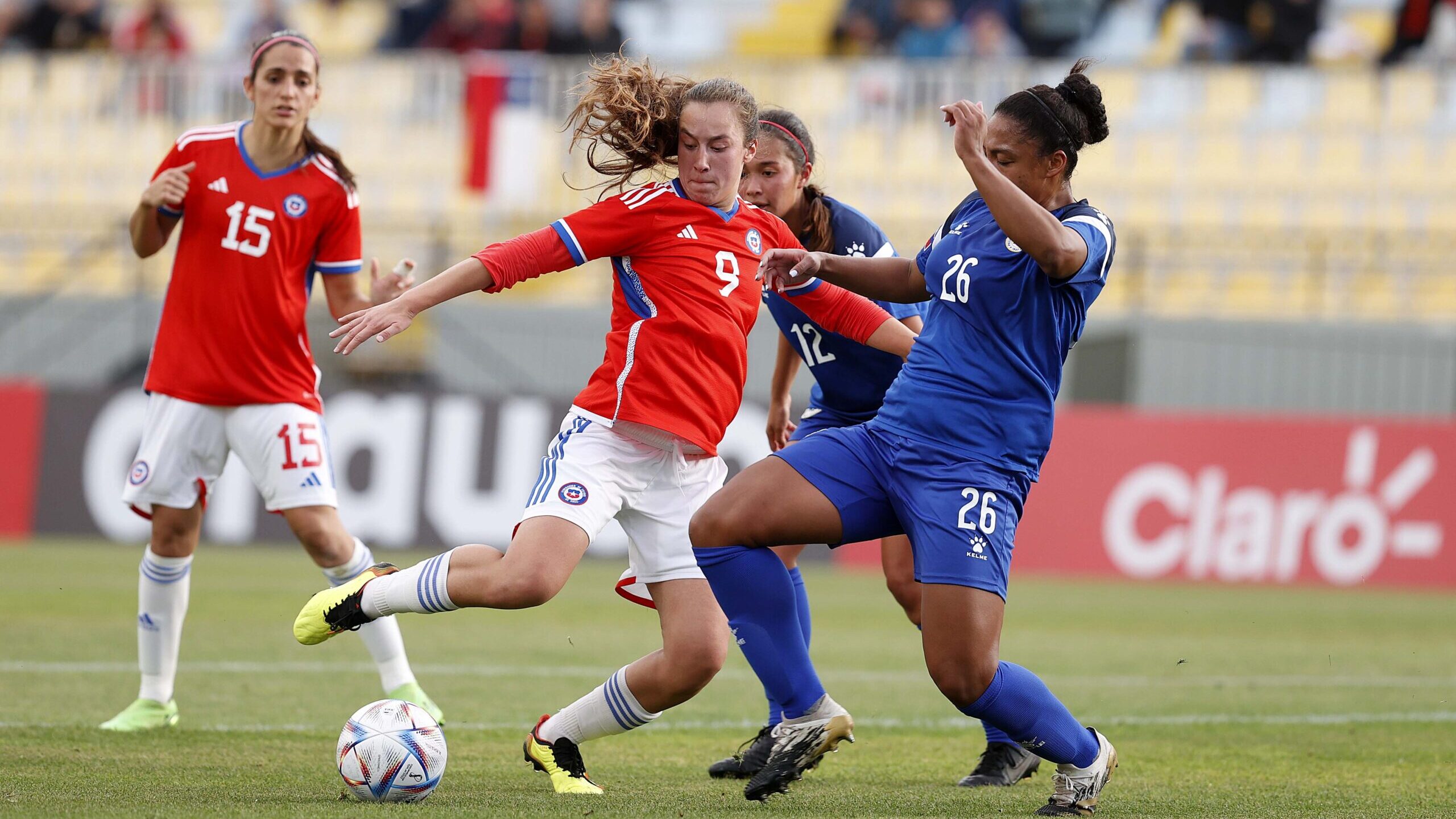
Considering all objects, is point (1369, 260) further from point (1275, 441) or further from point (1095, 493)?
point (1095, 493)

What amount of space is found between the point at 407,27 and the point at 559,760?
15838mm

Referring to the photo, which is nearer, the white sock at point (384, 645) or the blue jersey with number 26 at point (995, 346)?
the blue jersey with number 26 at point (995, 346)

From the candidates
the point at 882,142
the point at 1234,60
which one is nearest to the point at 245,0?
the point at 882,142

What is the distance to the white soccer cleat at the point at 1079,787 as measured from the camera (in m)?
5.05

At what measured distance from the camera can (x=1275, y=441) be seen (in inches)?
567

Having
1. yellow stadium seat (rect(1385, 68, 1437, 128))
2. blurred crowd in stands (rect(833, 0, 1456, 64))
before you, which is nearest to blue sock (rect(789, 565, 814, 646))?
blurred crowd in stands (rect(833, 0, 1456, 64))

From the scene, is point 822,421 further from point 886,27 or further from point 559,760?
point 886,27

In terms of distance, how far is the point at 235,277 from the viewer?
646 cm

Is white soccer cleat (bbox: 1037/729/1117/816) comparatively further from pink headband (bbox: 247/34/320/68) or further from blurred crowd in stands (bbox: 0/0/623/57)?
blurred crowd in stands (bbox: 0/0/623/57)

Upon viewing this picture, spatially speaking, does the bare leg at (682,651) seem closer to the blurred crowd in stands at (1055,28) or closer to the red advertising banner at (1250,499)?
the red advertising banner at (1250,499)

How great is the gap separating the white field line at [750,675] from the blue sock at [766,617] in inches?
119

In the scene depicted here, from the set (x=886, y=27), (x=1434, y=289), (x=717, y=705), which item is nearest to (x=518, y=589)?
(x=717, y=705)

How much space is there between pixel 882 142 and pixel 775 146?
13056 mm

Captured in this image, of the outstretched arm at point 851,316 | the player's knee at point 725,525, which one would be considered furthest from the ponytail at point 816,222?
the player's knee at point 725,525
